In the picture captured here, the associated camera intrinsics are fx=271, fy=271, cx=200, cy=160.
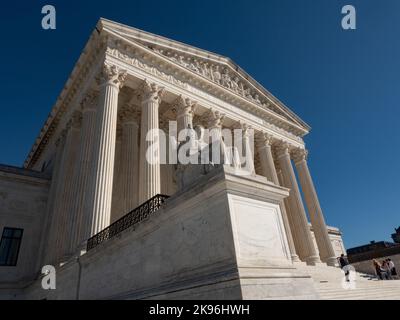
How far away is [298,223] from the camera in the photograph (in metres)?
23.5

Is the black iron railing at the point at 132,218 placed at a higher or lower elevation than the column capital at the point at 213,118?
lower

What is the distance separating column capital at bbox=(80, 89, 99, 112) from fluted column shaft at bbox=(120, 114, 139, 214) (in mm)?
2761

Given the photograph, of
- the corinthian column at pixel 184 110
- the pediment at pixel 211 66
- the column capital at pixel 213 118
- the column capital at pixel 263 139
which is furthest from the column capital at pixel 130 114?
the column capital at pixel 263 139

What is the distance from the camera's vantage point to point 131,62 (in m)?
17.3

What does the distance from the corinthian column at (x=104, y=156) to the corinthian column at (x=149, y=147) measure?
1.67 m

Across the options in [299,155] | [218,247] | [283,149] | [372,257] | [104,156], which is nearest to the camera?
[218,247]

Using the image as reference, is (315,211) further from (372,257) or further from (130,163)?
(130,163)

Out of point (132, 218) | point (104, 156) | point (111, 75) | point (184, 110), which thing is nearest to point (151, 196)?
point (104, 156)

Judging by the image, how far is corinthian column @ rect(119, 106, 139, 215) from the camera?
17047 millimetres

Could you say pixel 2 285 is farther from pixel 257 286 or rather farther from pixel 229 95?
pixel 229 95

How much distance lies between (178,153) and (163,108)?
1441cm

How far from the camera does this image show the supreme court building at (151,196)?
539cm

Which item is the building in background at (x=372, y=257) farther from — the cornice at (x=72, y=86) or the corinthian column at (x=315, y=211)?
the cornice at (x=72, y=86)

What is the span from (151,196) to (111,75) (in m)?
7.59
